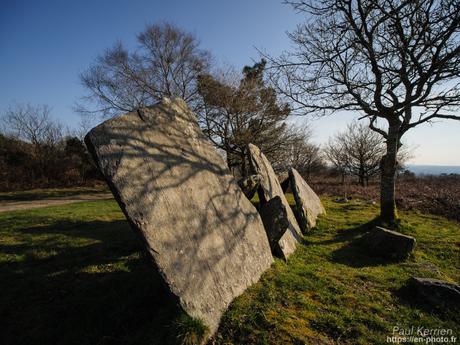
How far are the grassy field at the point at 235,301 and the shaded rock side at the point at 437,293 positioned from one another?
153 millimetres

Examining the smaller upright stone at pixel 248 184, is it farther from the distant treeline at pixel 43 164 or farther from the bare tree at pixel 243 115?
the distant treeline at pixel 43 164

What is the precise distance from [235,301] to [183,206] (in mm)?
1472

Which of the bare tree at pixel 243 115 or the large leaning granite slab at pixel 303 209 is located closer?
the large leaning granite slab at pixel 303 209

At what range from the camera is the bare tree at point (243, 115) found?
15258mm

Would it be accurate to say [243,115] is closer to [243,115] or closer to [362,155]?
[243,115]

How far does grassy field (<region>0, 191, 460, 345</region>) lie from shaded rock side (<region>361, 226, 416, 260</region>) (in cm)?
22

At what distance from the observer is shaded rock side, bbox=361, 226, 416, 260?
4895 mm

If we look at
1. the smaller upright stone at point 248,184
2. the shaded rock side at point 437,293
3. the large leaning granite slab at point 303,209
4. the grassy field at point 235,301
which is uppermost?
the smaller upright stone at point 248,184

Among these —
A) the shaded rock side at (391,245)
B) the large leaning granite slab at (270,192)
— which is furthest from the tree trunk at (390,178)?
the large leaning granite slab at (270,192)

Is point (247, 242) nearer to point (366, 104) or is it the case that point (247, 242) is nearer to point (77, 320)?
point (77, 320)

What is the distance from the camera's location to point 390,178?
22.9 feet

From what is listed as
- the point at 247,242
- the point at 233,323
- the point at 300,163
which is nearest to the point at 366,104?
the point at 247,242

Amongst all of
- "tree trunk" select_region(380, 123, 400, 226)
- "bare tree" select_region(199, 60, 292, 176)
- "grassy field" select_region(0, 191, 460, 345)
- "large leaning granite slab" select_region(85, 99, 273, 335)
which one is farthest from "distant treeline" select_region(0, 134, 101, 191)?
"tree trunk" select_region(380, 123, 400, 226)

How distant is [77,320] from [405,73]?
8.30 metres
